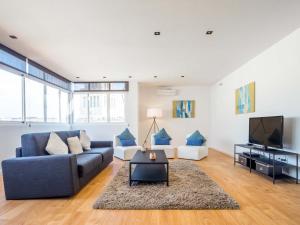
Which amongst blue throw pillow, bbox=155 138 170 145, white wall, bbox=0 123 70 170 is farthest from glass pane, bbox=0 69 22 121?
blue throw pillow, bbox=155 138 170 145

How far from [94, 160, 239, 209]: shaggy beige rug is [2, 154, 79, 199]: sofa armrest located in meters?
0.60

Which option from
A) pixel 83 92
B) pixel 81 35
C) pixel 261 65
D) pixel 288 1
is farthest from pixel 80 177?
pixel 83 92

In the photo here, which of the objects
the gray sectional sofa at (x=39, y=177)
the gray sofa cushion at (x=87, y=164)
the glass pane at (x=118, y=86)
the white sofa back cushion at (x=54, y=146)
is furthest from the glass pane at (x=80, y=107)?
the gray sectional sofa at (x=39, y=177)

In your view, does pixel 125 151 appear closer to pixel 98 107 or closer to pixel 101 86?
pixel 98 107

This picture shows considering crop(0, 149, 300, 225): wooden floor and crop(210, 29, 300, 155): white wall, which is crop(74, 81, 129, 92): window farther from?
crop(0, 149, 300, 225): wooden floor

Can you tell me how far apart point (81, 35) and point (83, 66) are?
197 cm

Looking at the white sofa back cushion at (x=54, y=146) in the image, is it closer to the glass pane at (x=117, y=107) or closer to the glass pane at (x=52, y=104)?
the glass pane at (x=52, y=104)

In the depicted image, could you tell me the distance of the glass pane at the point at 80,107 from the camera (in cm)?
722

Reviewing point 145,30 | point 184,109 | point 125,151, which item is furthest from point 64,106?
point 145,30

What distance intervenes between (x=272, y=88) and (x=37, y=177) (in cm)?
440

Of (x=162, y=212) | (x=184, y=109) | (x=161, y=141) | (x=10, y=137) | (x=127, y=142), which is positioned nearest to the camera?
(x=162, y=212)

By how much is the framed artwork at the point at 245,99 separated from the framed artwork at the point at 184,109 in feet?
8.01

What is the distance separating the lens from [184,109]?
7.77 m

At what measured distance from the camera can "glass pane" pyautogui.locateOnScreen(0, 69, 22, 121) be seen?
387cm
